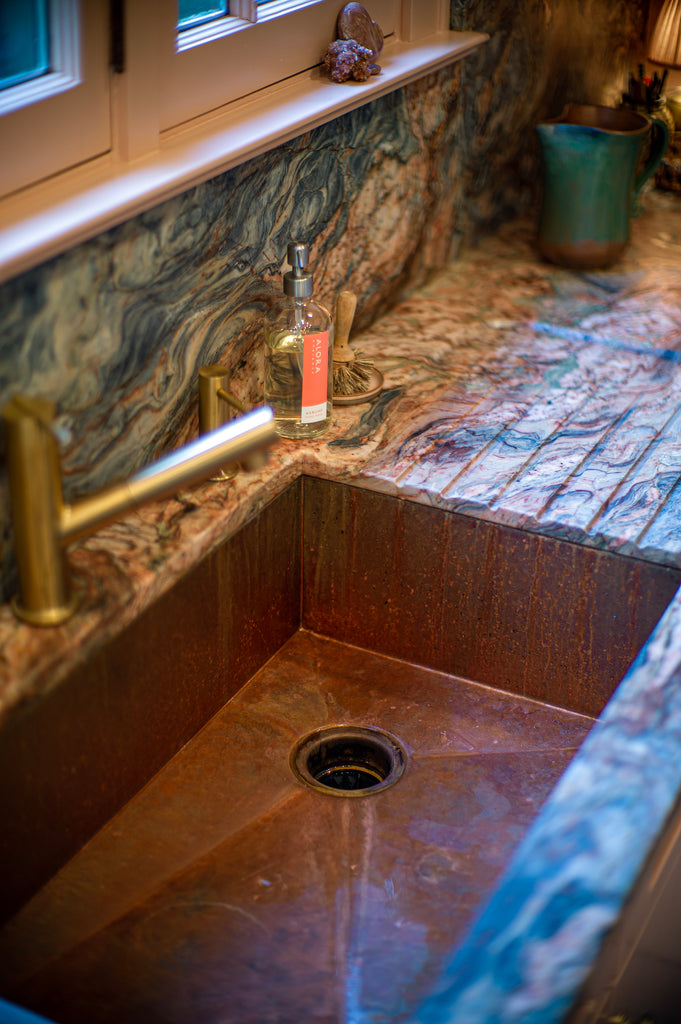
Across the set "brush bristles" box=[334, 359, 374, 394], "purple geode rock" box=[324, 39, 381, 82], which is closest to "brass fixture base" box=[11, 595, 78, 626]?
"brush bristles" box=[334, 359, 374, 394]

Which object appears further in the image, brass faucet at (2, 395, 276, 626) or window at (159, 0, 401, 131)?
window at (159, 0, 401, 131)

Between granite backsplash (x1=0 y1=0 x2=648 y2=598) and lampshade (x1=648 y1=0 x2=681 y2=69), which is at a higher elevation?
lampshade (x1=648 y1=0 x2=681 y2=69)

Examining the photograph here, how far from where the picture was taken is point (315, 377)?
1296 millimetres

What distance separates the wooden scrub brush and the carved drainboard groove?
181 mm

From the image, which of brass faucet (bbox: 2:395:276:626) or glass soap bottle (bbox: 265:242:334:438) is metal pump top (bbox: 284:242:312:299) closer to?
glass soap bottle (bbox: 265:242:334:438)

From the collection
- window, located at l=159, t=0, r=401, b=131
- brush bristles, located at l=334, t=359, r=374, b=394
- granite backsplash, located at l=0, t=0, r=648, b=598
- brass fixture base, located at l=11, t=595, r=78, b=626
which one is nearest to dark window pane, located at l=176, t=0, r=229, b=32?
window, located at l=159, t=0, r=401, b=131

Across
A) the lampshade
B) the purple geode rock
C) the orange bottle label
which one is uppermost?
the purple geode rock

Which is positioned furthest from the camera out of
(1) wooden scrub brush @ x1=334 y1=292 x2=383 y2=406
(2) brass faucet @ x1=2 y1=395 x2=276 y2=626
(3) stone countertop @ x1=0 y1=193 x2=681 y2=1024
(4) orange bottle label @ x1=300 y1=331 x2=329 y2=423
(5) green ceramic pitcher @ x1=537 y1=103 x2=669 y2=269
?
(5) green ceramic pitcher @ x1=537 y1=103 x2=669 y2=269

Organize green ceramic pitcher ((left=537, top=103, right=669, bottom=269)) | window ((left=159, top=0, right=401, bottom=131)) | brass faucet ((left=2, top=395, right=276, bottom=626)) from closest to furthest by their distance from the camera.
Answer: brass faucet ((left=2, top=395, right=276, bottom=626)), window ((left=159, top=0, right=401, bottom=131)), green ceramic pitcher ((left=537, top=103, right=669, bottom=269))

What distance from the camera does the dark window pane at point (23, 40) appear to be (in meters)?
0.95

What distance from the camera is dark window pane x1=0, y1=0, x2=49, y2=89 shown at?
947mm

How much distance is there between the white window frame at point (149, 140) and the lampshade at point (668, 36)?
1268mm

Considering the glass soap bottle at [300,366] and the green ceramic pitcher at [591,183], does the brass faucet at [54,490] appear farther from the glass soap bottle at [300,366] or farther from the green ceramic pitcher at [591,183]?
the green ceramic pitcher at [591,183]

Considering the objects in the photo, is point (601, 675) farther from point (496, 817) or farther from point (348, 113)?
point (348, 113)
